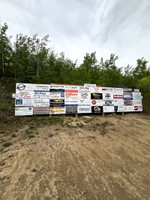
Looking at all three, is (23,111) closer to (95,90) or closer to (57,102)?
(57,102)

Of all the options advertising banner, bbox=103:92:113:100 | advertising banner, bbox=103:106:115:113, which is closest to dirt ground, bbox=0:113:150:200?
advertising banner, bbox=103:106:115:113

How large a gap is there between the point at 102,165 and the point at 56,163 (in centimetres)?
124

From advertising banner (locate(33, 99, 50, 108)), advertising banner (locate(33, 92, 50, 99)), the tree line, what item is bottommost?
advertising banner (locate(33, 99, 50, 108))

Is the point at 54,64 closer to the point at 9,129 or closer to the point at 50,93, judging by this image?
the point at 50,93

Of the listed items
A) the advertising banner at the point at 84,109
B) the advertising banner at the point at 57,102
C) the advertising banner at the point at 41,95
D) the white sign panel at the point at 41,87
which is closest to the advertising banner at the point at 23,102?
the advertising banner at the point at 41,95

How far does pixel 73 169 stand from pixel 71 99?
5.05 meters

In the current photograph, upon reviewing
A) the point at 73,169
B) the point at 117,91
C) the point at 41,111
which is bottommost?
the point at 73,169

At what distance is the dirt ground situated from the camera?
1573 mm

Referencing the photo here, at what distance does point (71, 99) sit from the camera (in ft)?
22.4

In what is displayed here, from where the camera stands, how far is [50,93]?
646cm

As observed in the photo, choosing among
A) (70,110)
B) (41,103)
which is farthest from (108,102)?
(41,103)

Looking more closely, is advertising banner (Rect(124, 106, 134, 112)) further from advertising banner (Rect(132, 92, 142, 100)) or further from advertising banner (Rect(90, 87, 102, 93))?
advertising banner (Rect(90, 87, 102, 93))

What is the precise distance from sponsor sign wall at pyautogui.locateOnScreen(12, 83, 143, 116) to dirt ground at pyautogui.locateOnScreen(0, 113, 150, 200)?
2805 millimetres

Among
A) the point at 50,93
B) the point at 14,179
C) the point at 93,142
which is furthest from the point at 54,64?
the point at 14,179
